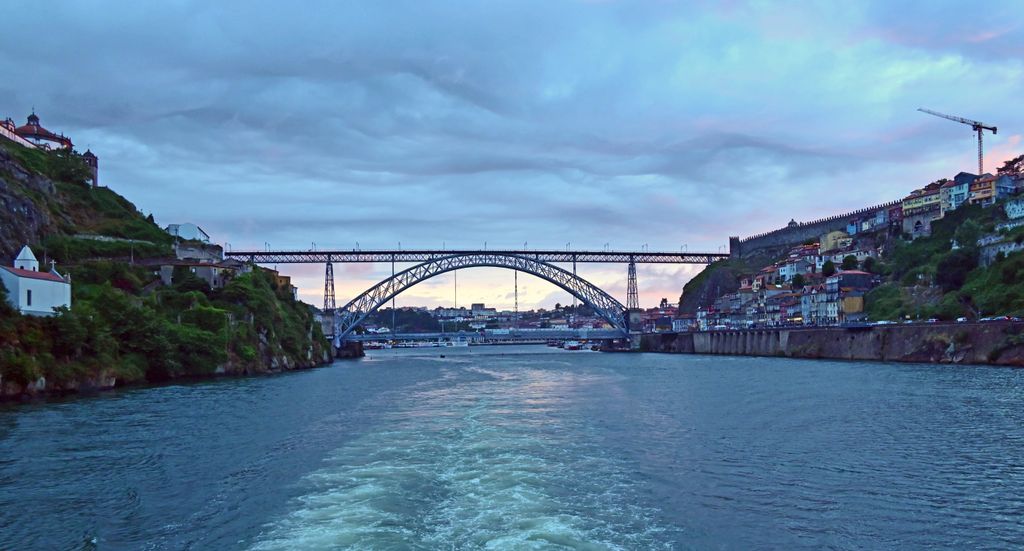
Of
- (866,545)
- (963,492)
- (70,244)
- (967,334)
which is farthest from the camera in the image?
(70,244)

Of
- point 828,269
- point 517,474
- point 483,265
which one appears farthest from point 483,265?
point 517,474

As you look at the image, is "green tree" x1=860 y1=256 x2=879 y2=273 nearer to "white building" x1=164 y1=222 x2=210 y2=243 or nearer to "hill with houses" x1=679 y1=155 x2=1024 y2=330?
"hill with houses" x1=679 y1=155 x2=1024 y2=330

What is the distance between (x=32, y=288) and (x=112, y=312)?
12.7 ft

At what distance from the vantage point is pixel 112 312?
106 feet

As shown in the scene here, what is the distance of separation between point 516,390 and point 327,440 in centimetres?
1494

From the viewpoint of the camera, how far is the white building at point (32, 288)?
1097 inches

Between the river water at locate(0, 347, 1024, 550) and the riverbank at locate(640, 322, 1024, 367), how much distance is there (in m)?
17.8

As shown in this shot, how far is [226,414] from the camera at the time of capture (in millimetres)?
21766

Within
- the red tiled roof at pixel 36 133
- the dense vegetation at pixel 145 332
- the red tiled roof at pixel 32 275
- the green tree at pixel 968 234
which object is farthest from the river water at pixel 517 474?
the red tiled roof at pixel 36 133

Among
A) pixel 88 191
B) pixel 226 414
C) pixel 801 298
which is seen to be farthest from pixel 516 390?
pixel 801 298

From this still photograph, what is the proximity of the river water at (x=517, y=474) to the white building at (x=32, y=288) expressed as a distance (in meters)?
7.07

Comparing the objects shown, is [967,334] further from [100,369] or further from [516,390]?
[100,369]

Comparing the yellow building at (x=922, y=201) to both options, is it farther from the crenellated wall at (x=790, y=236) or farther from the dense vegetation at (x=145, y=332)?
the dense vegetation at (x=145, y=332)

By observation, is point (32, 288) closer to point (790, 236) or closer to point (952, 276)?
point (952, 276)
